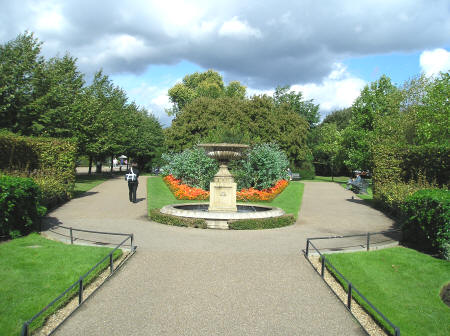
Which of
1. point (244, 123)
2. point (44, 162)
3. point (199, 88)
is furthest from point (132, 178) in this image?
point (199, 88)

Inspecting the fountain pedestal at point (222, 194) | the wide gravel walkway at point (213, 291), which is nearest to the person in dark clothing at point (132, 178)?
the fountain pedestal at point (222, 194)

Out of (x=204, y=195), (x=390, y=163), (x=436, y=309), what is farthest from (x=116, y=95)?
(x=436, y=309)

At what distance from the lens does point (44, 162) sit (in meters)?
17.5

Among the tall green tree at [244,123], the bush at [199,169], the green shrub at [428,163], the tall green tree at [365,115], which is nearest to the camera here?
the green shrub at [428,163]

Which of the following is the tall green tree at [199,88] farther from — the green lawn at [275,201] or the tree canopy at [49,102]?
the green lawn at [275,201]

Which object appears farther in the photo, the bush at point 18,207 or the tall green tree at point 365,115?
the tall green tree at point 365,115

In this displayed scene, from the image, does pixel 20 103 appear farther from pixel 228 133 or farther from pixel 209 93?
pixel 209 93

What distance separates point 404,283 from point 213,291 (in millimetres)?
4131

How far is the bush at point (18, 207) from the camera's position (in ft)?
30.8

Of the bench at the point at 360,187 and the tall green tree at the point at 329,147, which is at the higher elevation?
the tall green tree at the point at 329,147

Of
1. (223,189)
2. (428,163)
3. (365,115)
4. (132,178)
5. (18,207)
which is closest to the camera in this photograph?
(18,207)

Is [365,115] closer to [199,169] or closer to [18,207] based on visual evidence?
[199,169]

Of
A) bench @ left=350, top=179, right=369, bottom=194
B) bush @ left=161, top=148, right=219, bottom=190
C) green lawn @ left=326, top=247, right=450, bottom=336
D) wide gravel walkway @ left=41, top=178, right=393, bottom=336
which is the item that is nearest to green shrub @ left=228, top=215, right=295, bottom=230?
wide gravel walkway @ left=41, top=178, right=393, bottom=336

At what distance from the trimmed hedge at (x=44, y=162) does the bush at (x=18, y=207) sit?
4932 millimetres
